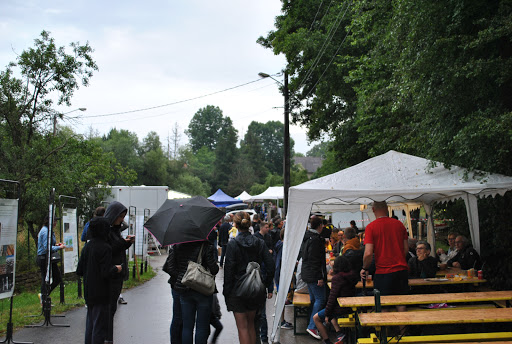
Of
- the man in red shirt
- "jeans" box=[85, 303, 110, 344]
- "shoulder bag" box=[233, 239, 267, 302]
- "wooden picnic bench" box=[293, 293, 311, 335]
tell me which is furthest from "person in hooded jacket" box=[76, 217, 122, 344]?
"wooden picnic bench" box=[293, 293, 311, 335]

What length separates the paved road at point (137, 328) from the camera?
789 centimetres

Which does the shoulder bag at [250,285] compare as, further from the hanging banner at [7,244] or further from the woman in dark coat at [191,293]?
the hanging banner at [7,244]

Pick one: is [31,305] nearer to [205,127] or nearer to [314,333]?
[314,333]

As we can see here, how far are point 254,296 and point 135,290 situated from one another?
8137 millimetres

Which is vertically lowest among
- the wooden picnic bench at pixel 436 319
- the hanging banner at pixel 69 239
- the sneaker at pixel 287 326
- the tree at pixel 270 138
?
the sneaker at pixel 287 326

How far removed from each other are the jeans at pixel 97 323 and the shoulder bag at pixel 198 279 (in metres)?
1.17

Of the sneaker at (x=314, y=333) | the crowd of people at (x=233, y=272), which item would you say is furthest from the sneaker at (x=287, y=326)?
the crowd of people at (x=233, y=272)

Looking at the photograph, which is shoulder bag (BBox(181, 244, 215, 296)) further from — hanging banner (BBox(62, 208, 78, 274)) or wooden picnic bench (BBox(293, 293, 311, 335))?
hanging banner (BBox(62, 208, 78, 274))

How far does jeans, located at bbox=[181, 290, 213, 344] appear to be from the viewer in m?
5.90

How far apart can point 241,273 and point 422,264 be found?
14.4ft

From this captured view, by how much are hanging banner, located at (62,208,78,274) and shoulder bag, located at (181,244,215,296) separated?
4.97 meters

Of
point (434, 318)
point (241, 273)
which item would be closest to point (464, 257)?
point (434, 318)

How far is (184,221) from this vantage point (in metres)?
6.13

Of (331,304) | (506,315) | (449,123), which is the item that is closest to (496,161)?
(449,123)
